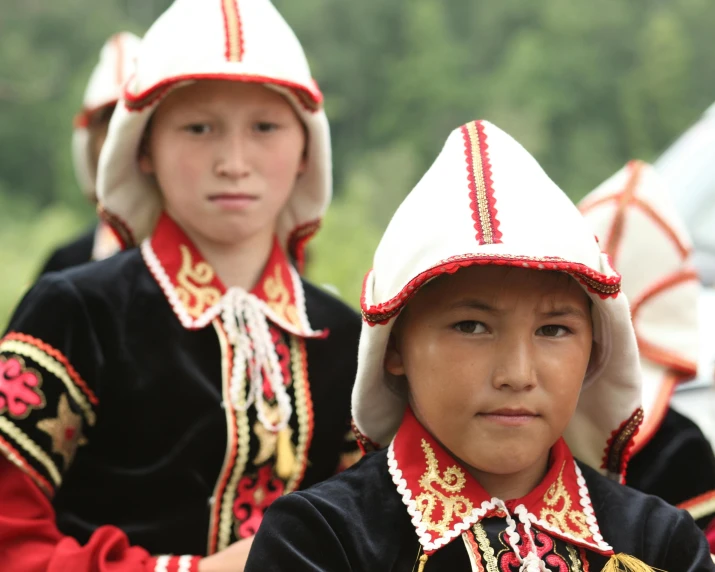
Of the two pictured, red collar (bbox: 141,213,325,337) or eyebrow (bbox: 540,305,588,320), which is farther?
red collar (bbox: 141,213,325,337)

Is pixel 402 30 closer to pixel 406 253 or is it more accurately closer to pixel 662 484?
pixel 662 484

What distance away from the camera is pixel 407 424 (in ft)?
5.86

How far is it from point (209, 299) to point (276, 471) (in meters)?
0.37

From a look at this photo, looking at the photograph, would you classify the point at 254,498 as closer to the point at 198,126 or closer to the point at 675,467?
the point at 198,126

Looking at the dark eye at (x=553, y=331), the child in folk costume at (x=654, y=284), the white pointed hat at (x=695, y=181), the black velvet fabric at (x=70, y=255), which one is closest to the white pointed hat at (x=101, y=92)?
the black velvet fabric at (x=70, y=255)

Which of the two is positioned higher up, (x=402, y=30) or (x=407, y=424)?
(x=402, y=30)

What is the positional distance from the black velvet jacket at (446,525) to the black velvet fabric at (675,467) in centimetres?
52

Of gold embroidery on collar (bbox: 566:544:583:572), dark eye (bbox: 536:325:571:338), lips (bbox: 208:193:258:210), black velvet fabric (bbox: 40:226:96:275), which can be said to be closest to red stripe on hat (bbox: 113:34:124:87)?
black velvet fabric (bbox: 40:226:96:275)

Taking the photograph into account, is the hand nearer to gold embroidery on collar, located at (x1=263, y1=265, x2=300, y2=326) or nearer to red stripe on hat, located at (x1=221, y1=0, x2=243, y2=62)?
gold embroidery on collar, located at (x1=263, y1=265, x2=300, y2=326)

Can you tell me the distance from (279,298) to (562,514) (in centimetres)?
89

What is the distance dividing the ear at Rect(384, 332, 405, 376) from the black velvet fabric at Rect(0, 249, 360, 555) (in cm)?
55

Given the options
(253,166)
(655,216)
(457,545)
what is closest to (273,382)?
(253,166)

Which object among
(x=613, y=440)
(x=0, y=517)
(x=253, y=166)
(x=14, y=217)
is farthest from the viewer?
(x=14, y=217)

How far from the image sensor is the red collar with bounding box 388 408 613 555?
5.51 ft
